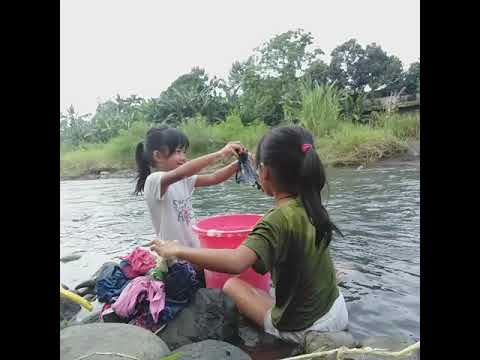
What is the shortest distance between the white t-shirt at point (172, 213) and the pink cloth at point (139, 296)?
59 centimetres

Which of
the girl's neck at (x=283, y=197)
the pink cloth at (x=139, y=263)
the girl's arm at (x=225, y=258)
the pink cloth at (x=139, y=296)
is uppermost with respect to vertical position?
the girl's neck at (x=283, y=197)

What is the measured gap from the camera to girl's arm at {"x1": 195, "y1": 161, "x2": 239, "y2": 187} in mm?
2721

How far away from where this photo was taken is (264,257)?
5.46ft

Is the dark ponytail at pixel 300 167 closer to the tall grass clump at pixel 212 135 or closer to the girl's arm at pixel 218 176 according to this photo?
the girl's arm at pixel 218 176

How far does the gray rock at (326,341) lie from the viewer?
1.86 meters

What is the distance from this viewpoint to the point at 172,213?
268cm

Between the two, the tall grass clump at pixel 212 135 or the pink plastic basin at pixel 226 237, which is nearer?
the pink plastic basin at pixel 226 237

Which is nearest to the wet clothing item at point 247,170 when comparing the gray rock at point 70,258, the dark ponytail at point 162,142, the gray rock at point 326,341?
the dark ponytail at point 162,142

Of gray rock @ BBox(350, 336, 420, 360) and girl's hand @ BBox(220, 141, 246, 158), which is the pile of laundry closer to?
girl's hand @ BBox(220, 141, 246, 158)

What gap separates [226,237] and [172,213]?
2.04 feet

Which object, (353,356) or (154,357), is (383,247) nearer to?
(353,356)

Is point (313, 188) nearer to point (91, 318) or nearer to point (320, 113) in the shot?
point (91, 318)
